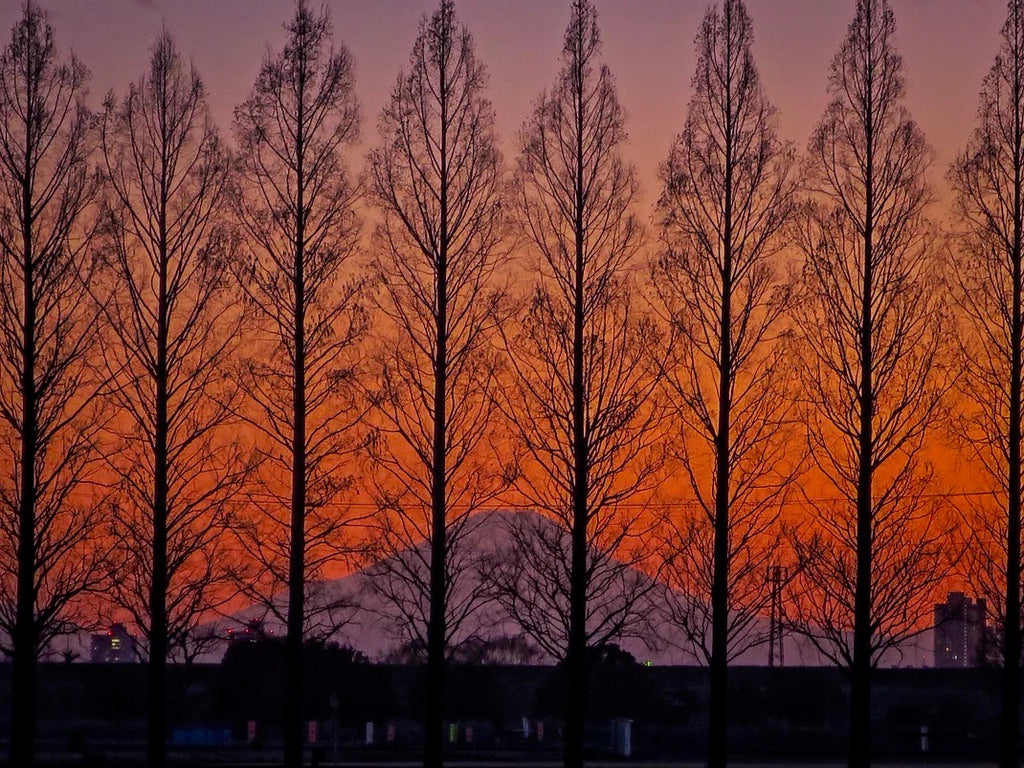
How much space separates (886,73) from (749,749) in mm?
35486

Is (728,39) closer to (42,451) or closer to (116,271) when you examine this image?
(116,271)

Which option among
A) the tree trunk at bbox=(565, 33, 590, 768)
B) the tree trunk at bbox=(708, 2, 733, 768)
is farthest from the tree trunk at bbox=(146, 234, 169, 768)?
the tree trunk at bbox=(708, 2, 733, 768)

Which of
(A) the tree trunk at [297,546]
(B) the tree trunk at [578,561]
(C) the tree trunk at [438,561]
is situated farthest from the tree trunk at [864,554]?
(A) the tree trunk at [297,546]

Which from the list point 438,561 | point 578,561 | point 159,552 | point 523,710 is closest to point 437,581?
point 438,561

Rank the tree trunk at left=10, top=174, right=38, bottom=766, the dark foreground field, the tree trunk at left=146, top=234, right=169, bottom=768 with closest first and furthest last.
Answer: the tree trunk at left=10, top=174, right=38, bottom=766 → the tree trunk at left=146, top=234, right=169, bottom=768 → the dark foreground field

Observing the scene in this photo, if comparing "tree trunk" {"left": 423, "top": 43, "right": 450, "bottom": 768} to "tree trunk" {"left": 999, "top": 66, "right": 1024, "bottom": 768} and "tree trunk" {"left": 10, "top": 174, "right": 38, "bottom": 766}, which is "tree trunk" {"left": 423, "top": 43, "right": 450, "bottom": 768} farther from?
"tree trunk" {"left": 999, "top": 66, "right": 1024, "bottom": 768}

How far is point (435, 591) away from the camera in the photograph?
79.2 ft

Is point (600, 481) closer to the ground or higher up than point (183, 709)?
higher up

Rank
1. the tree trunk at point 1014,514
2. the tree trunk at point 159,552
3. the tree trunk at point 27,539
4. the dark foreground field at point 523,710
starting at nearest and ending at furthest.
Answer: the tree trunk at point 27,539 → the tree trunk at point 159,552 → the tree trunk at point 1014,514 → the dark foreground field at point 523,710

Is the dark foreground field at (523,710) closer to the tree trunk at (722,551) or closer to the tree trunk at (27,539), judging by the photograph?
the tree trunk at (722,551)

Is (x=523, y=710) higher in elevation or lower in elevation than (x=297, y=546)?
lower

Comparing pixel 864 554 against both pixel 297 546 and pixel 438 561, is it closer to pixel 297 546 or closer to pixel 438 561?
pixel 438 561

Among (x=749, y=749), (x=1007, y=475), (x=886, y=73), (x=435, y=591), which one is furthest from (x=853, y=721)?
(x=749, y=749)

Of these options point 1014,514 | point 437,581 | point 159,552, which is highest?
point 1014,514
